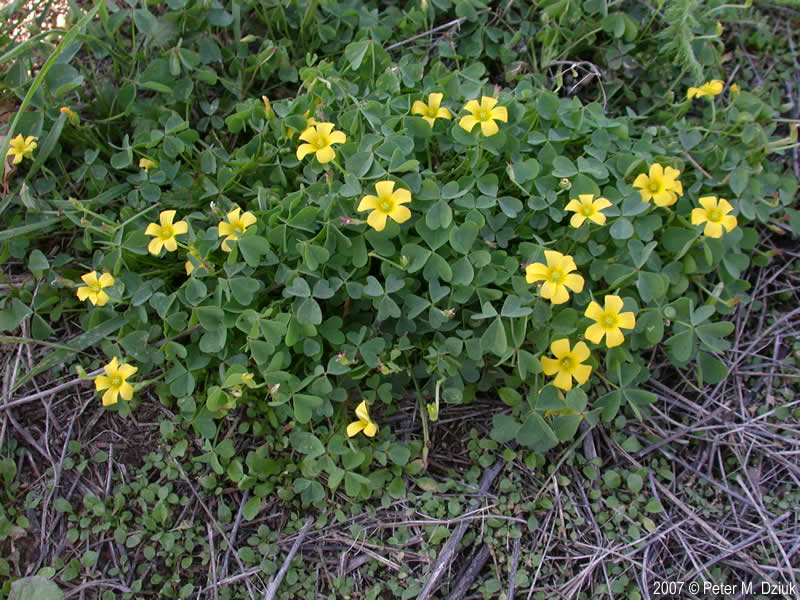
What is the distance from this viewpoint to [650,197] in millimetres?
2467

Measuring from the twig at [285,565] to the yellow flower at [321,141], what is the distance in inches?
56.4

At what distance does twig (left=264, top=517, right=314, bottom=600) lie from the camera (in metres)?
2.19

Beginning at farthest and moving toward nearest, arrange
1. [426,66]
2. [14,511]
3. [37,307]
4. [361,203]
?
[426,66], [37,307], [14,511], [361,203]

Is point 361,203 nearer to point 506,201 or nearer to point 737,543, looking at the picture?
point 506,201

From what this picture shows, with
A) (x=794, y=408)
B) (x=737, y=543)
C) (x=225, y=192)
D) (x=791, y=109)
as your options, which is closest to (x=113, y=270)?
(x=225, y=192)

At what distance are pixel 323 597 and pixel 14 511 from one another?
1268 mm

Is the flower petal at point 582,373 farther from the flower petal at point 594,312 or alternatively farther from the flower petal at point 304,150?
the flower petal at point 304,150

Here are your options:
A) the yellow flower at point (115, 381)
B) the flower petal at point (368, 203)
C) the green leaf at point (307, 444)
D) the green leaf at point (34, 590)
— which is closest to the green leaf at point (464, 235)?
the flower petal at point (368, 203)

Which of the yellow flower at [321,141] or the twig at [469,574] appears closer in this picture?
the twig at [469,574]

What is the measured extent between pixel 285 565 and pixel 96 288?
1308 mm

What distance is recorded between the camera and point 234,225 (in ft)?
7.79

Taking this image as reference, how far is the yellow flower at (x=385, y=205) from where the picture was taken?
7.20 feet

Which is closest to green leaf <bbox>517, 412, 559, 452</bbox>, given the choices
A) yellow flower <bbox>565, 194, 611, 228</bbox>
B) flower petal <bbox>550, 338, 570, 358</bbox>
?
flower petal <bbox>550, 338, 570, 358</bbox>

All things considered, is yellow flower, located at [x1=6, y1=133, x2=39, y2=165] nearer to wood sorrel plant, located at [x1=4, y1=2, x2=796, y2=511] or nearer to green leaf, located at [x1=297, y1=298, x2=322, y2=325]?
wood sorrel plant, located at [x1=4, y1=2, x2=796, y2=511]
